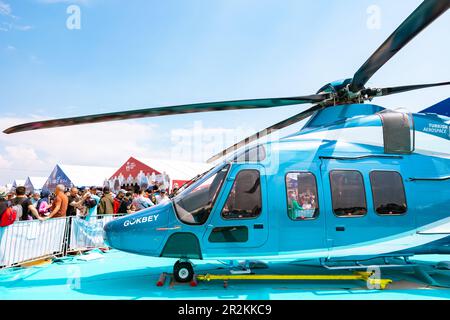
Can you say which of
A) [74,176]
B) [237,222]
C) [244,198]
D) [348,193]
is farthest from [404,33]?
[74,176]

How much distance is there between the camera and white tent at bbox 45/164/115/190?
23.1 metres

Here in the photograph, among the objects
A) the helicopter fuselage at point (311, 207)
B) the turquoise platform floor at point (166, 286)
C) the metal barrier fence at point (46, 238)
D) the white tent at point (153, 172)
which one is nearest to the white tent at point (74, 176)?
the white tent at point (153, 172)

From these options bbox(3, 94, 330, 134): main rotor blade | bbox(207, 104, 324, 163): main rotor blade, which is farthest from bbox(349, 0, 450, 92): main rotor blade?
bbox(207, 104, 324, 163): main rotor blade

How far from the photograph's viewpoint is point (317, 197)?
512 centimetres

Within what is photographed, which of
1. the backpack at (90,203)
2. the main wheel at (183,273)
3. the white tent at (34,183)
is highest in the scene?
the white tent at (34,183)

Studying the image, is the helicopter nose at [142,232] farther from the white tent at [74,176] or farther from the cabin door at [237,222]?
the white tent at [74,176]

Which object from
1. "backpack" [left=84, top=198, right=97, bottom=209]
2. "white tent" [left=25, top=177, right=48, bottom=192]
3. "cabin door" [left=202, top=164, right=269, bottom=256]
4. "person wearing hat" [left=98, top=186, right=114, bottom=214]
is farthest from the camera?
"white tent" [left=25, top=177, right=48, bottom=192]

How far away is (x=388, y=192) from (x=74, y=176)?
22987mm

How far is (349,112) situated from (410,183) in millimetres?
1593

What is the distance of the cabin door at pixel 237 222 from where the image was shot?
4.94 m

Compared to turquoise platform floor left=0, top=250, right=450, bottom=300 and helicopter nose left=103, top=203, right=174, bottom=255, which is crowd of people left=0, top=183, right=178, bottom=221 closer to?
helicopter nose left=103, top=203, right=174, bottom=255

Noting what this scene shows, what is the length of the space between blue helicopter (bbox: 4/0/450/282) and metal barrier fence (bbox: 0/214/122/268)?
2362 mm

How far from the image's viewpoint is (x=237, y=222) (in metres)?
4.97

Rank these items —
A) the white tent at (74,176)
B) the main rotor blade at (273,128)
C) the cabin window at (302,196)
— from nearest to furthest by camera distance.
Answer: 1. the cabin window at (302,196)
2. the main rotor blade at (273,128)
3. the white tent at (74,176)
